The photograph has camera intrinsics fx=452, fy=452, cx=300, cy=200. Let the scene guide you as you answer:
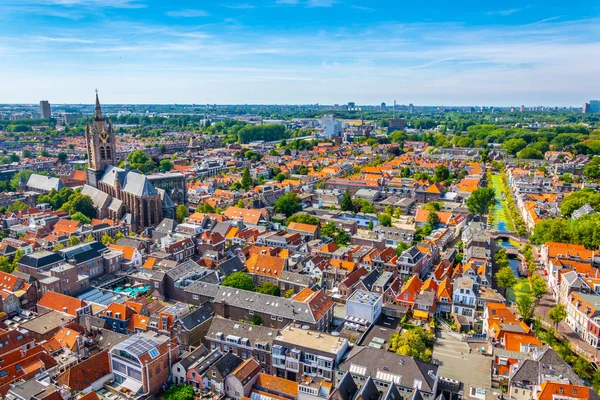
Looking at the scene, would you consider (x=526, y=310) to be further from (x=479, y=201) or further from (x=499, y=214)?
(x=499, y=214)

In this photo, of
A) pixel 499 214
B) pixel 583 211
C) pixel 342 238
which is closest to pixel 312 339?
pixel 342 238

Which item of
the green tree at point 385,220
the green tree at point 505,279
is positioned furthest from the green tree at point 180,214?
the green tree at point 505,279

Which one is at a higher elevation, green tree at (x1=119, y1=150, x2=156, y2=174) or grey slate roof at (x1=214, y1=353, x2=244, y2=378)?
green tree at (x1=119, y1=150, x2=156, y2=174)

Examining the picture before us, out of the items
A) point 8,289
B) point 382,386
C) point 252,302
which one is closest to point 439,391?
point 382,386

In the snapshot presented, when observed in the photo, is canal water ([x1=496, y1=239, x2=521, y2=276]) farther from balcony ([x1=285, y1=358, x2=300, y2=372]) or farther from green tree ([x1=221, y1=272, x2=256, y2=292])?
balcony ([x1=285, y1=358, x2=300, y2=372])

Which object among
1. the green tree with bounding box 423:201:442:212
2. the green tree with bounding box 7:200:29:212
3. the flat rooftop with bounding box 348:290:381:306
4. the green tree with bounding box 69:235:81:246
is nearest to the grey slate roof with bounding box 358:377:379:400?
the flat rooftop with bounding box 348:290:381:306
